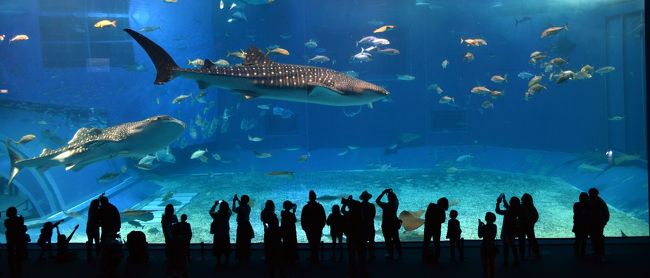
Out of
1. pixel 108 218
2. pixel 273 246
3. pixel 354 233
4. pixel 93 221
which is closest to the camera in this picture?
pixel 273 246

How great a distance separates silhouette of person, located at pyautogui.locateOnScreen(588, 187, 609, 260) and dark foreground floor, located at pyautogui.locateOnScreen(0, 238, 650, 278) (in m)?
0.18

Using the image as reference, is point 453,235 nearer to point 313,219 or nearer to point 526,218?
point 526,218

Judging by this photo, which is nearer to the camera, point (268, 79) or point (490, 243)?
point (490, 243)

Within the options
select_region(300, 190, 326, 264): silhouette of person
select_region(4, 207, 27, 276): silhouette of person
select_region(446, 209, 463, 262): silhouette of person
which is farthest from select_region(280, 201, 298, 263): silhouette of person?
select_region(4, 207, 27, 276): silhouette of person

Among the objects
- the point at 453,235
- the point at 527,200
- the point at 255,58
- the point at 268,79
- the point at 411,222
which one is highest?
the point at 255,58

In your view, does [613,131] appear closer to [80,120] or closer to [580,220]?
[580,220]

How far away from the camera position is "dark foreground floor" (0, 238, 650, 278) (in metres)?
→ 4.34

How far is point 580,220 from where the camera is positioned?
4.57 m

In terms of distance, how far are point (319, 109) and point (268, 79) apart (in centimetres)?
1551

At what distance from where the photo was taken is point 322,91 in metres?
6.12

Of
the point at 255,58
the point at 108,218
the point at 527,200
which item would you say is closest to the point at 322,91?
the point at 255,58

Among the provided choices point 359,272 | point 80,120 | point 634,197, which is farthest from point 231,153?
point 359,272

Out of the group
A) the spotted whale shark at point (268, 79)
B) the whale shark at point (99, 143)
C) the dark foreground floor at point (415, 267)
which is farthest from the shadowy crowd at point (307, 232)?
the whale shark at point (99, 143)

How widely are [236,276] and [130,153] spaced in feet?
12.7
